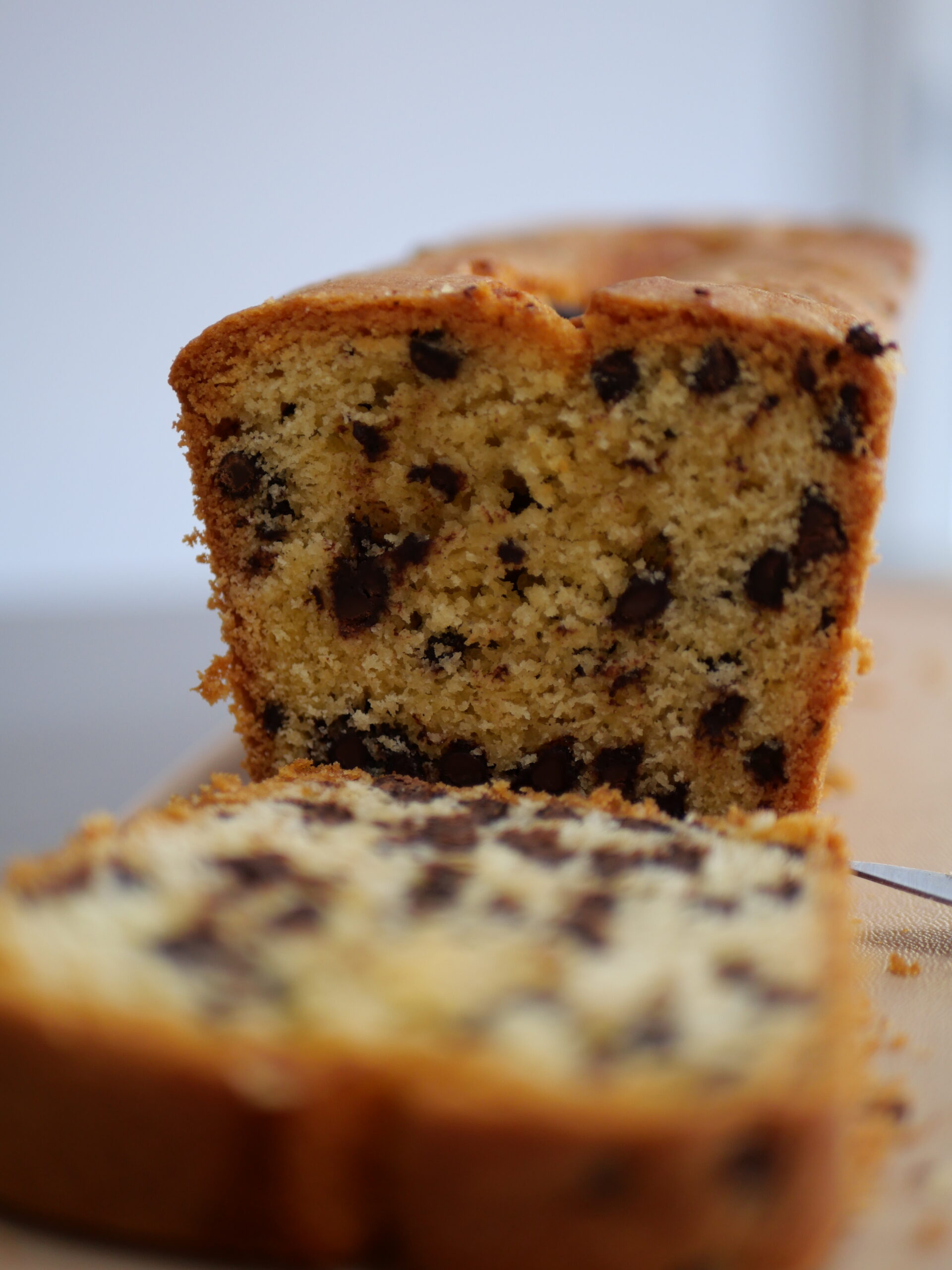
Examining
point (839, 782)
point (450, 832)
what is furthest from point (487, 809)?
point (839, 782)

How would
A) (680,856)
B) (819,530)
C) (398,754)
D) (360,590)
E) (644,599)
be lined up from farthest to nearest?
(398,754)
(360,590)
(644,599)
(819,530)
(680,856)

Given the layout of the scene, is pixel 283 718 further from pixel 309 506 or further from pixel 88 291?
pixel 88 291

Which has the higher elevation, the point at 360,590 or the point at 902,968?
the point at 360,590

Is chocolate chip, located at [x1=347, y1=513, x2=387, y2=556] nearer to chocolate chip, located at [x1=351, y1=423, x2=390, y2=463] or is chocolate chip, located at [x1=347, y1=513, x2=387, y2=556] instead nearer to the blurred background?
chocolate chip, located at [x1=351, y1=423, x2=390, y2=463]

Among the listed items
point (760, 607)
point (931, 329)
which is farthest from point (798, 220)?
point (760, 607)

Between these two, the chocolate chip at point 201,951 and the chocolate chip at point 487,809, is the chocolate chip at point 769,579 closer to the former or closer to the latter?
the chocolate chip at point 487,809

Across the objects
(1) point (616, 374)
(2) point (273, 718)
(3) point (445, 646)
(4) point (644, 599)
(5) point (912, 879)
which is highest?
(1) point (616, 374)

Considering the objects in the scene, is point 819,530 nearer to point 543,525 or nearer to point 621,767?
point 543,525
